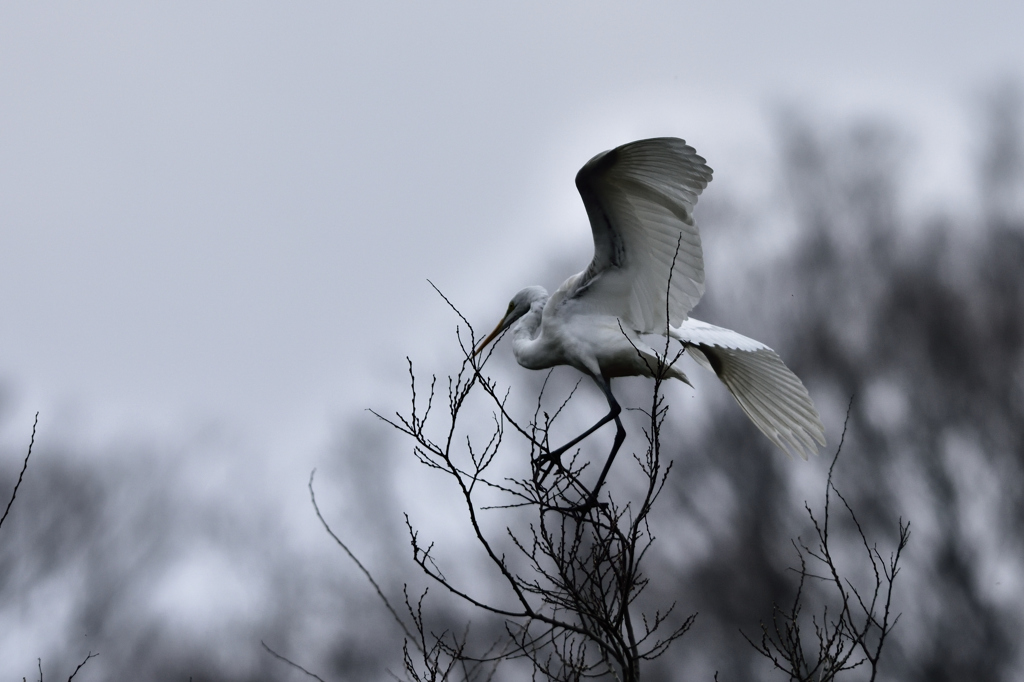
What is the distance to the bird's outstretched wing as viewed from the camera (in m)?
4.74

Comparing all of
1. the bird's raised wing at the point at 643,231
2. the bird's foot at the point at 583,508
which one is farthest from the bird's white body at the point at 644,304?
the bird's foot at the point at 583,508

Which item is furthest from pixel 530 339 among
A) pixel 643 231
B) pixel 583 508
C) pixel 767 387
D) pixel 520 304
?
pixel 583 508

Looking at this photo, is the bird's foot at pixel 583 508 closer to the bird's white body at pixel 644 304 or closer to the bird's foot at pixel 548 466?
the bird's foot at pixel 548 466

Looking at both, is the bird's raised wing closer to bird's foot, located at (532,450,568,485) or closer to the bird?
the bird

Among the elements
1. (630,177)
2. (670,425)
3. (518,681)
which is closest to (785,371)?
(630,177)

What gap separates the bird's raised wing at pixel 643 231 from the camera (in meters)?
4.13

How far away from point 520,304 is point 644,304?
0.81 m

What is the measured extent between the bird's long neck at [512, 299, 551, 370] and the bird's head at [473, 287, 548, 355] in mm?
58

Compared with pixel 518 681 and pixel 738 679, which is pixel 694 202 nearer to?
pixel 738 679

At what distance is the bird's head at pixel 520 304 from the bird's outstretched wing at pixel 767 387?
2.70 ft

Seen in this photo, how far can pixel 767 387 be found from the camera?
490 centimetres

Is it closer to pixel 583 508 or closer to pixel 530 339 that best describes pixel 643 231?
pixel 530 339

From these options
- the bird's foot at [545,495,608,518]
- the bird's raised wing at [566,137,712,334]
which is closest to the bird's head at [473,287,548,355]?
the bird's raised wing at [566,137,712,334]

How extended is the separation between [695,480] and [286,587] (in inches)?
358
